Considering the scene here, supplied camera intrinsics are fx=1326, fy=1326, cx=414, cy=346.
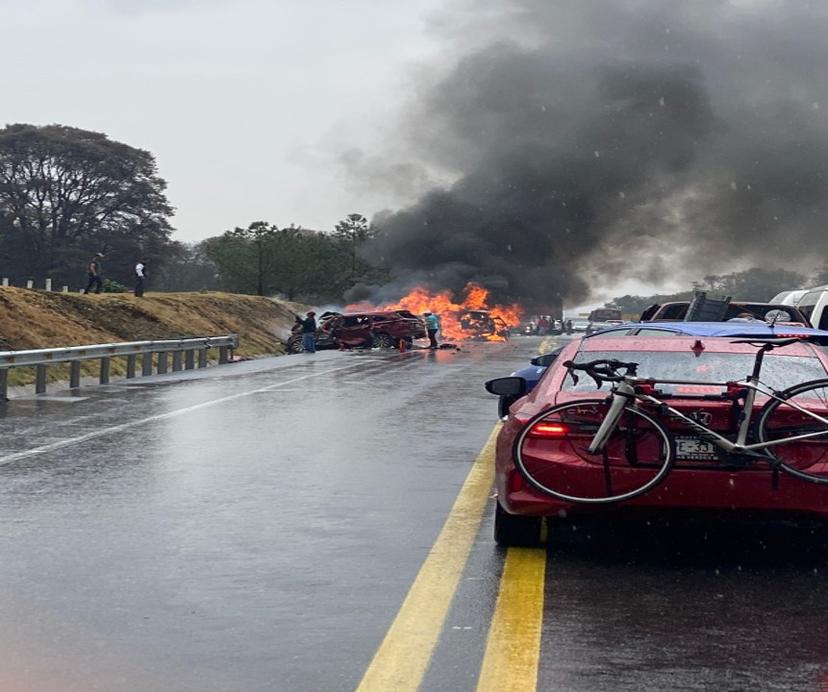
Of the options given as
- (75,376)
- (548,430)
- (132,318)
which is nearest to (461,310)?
(132,318)

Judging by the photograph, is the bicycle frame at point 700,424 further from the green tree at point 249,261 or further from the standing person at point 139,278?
the green tree at point 249,261

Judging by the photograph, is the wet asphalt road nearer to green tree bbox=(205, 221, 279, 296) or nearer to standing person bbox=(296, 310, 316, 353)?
standing person bbox=(296, 310, 316, 353)

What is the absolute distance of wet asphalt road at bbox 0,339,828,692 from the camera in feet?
15.9

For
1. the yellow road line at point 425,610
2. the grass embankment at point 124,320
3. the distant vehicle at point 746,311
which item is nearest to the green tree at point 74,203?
the grass embankment at point 124,320

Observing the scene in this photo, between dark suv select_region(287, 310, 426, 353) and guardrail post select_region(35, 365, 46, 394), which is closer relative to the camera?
guardrail post select_region(35, 365, 46, 394)

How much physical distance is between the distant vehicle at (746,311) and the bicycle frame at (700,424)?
8059mm

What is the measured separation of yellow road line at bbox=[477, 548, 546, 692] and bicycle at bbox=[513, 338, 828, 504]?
0.46 m

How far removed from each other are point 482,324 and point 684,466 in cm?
5349

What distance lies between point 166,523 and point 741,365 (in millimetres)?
3545

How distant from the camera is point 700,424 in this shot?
22.3ft

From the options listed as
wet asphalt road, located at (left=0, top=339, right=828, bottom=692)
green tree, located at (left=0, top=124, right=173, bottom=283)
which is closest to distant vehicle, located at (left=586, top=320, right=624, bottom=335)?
wet asphalt road, located at (left=0, top=339, right=828, bottom=692)

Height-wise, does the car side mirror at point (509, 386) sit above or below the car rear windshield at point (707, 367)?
below

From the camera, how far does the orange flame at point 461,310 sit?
60156 mm

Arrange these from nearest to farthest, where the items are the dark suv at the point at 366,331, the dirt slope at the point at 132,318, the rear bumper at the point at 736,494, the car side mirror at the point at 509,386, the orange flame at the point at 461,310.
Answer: the rear bumper at the point at 736,494, the car side mirror at the point at 509,386, the dirt slope at the point at 132,318, the dark suv at the point at 366,331, the orange flame at the point at 461,310
